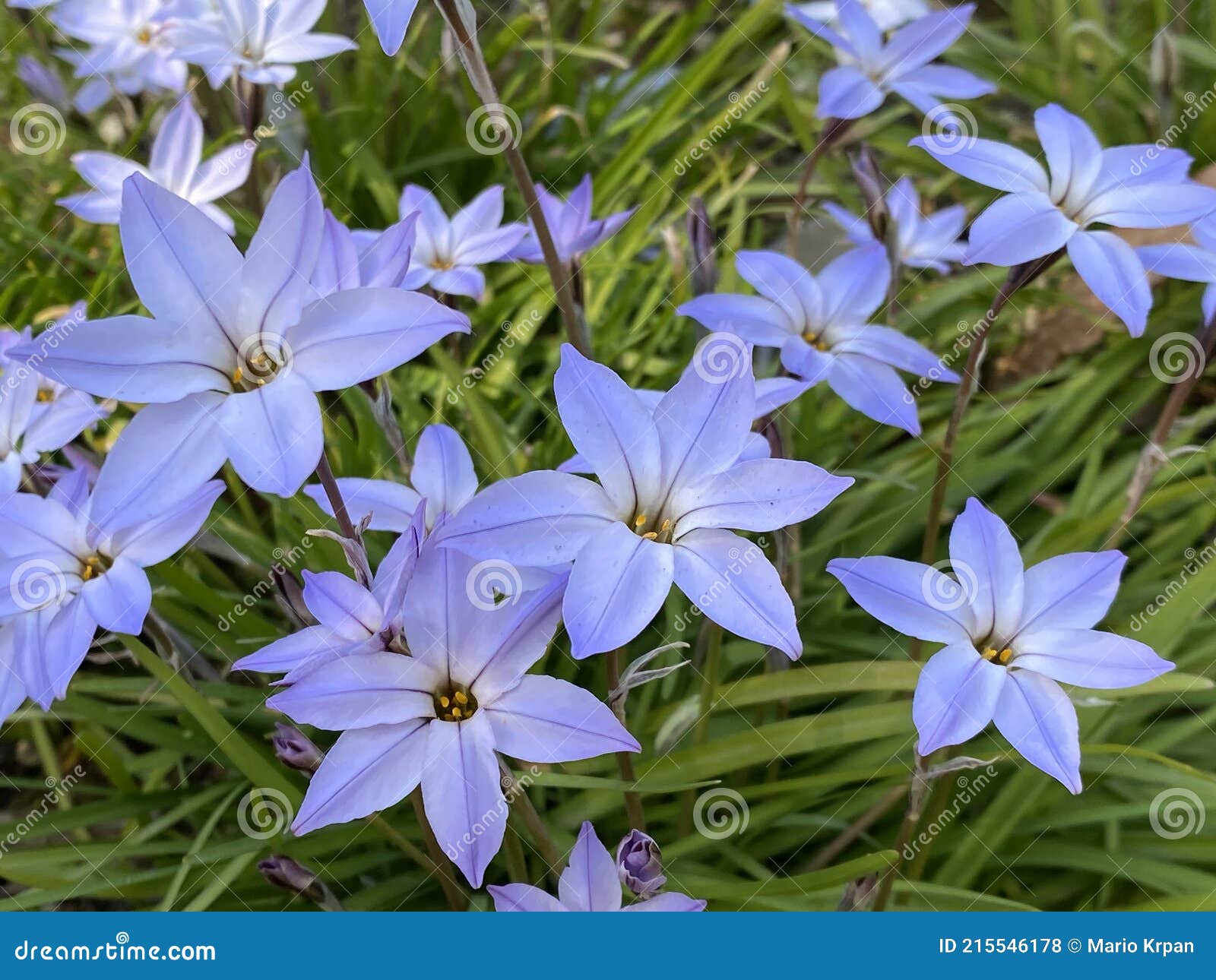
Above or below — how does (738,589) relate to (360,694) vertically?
above

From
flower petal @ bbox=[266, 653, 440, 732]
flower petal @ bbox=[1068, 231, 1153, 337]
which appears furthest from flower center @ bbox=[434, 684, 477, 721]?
flower petal @ bbox=[1068, 231, 1153, 337]

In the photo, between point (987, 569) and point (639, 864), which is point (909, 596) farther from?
Result: point (639, 864)

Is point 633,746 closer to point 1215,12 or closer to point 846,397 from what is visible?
point 846,397

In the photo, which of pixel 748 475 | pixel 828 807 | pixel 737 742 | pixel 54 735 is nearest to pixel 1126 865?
pixel 828 807

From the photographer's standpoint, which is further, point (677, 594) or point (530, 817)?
point (677, 594)

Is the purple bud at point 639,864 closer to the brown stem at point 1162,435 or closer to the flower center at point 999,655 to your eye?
the flower center at point 999,655

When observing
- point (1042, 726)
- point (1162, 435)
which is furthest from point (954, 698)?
point (1162, 435)
